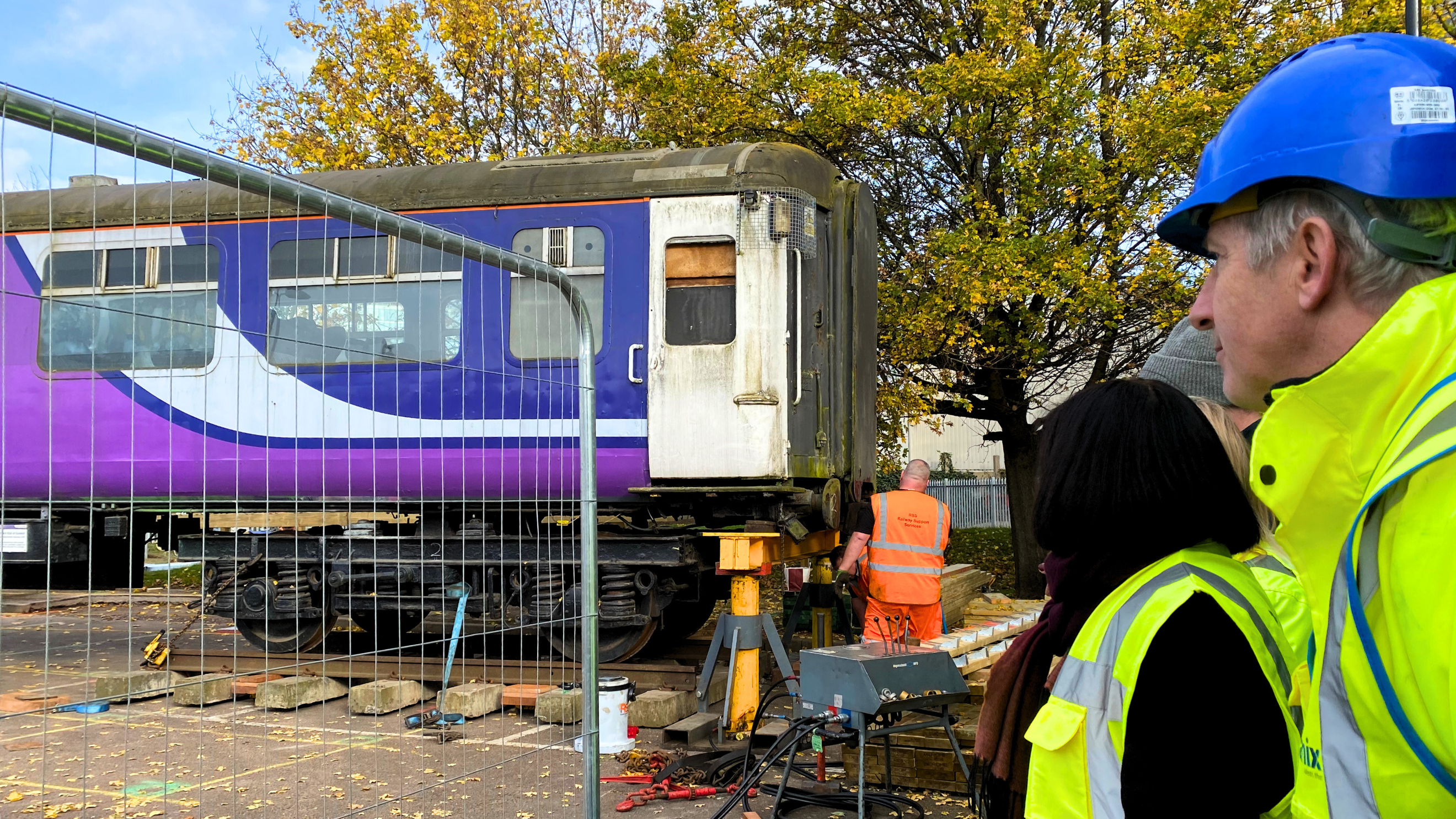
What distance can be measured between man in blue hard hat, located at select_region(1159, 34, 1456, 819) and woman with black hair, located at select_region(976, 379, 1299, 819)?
383 millimetres

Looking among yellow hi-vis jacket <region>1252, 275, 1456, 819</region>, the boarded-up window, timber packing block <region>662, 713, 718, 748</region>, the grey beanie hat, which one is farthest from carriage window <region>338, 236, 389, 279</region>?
yellow hi-vis jacket <region>1252, 275, 1456, 819</region>

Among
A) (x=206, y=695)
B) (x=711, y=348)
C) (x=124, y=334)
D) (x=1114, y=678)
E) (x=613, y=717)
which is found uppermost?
(x=124, y=334)

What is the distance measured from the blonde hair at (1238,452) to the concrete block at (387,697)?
7.09 metres

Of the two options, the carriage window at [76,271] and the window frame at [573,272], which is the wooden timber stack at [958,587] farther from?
the carriage window at [76,271]

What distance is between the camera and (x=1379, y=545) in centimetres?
100

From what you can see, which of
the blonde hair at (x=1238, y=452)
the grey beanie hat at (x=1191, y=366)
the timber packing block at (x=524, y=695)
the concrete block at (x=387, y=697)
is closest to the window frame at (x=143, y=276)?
the concrete block at (x=387, y=697)

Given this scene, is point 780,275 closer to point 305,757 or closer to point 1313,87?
point 305,757

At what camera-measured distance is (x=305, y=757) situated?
21.3 ft

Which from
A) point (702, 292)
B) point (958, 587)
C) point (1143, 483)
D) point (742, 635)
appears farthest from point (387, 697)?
point (1143, 483)

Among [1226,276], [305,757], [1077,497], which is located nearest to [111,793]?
[305,757]

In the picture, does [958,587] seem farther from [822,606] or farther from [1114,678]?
[1114,678]

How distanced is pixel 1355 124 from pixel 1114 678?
90cm

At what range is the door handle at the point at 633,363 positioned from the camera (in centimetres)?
858

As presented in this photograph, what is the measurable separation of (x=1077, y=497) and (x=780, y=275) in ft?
21.3
